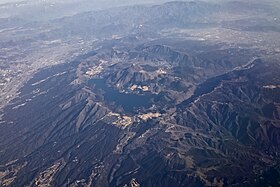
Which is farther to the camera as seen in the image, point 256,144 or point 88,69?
point 88,69

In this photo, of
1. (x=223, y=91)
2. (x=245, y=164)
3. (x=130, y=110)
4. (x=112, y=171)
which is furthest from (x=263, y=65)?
(x=112, y=171)

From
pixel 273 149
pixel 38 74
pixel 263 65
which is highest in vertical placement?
pixel 273 149

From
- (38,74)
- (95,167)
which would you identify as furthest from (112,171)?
(38,74)

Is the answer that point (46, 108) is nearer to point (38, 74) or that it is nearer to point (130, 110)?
point (130, 110)

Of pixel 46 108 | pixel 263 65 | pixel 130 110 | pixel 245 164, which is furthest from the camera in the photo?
pixel 263 65

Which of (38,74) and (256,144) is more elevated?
(256,144)

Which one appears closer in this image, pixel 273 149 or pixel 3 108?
pixel 273 149

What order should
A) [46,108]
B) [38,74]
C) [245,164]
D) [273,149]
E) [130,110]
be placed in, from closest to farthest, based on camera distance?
[245,164]
[273,149]
[130,110]
[46,108]
[38,74]

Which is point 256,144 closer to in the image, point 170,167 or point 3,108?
point 170,167

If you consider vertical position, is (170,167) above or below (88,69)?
above
